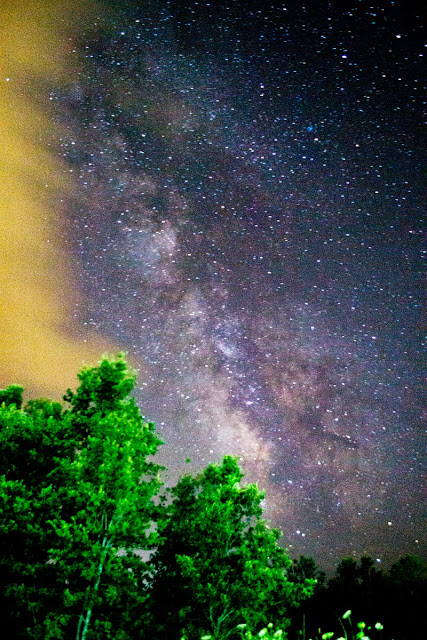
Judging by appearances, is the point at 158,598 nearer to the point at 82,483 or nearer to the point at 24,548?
the point at 24,548

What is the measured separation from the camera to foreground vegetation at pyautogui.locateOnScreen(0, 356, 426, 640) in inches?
494

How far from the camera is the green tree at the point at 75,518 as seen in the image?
12.3 metres

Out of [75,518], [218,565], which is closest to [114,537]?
[75,518]

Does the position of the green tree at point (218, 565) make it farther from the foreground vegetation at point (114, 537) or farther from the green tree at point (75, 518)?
the green tree at point (75, 518)

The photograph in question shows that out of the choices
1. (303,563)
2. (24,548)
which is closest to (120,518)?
(24,548)

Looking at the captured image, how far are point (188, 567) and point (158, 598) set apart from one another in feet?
12.3

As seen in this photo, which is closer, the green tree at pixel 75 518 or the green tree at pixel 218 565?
the green tree at pixel 75 518

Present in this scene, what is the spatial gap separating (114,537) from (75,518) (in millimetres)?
1794

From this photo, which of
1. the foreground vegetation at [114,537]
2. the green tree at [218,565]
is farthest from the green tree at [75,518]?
the green tree at [218,565]

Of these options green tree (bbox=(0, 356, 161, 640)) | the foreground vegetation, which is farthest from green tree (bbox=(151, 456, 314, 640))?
green tree (bbox=(0, 356, 161, 640))

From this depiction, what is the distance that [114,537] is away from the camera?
1391cm

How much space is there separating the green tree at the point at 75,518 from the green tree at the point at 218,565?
6.15 ft

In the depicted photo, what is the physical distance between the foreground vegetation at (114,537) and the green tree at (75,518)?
49 mm

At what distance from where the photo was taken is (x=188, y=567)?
46.7 feet
